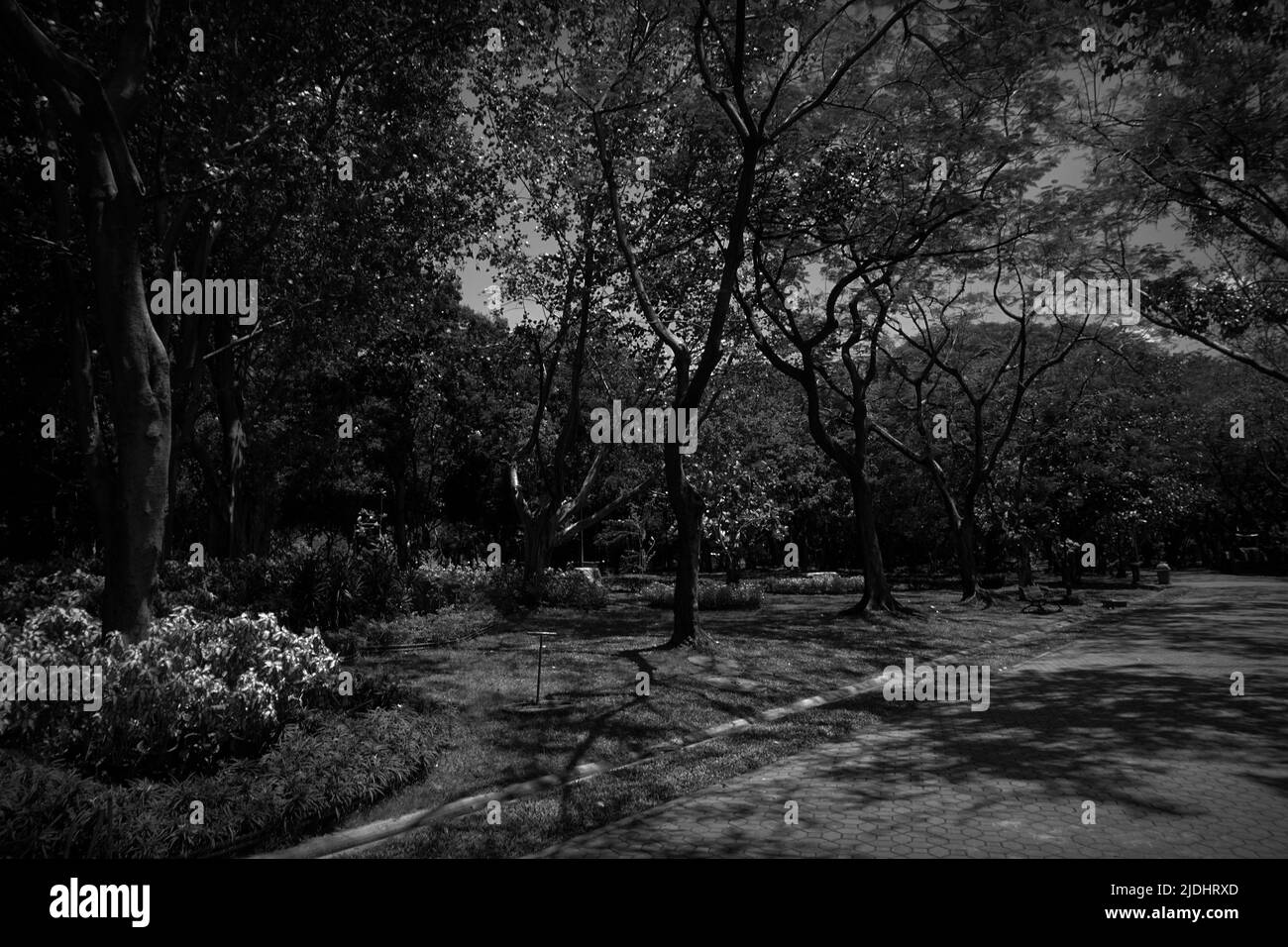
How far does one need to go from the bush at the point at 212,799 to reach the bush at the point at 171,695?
290 mm

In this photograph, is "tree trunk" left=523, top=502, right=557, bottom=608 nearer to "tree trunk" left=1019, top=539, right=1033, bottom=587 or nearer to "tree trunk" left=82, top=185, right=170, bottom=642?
"tree trunk" left=82, top=185, right=170, bottom=642

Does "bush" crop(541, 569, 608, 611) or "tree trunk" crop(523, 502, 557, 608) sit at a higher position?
"tree trunk" crop(523, 502, 557, 608)

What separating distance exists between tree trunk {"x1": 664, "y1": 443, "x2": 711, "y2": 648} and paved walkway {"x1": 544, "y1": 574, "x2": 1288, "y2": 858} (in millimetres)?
3789

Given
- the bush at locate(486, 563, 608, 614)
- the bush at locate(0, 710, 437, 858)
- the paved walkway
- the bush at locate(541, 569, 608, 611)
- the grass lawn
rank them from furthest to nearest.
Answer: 1. the bush at locate(541, 569, 608, 611)
2. the bush at locate(486, 563, 608, 614)
3. the grass lawn
4. the paved walkway
5. the bush at locate(0, 710, 437, 858)

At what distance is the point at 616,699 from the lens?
9719mm

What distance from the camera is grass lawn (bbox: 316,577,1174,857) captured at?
20.2ft

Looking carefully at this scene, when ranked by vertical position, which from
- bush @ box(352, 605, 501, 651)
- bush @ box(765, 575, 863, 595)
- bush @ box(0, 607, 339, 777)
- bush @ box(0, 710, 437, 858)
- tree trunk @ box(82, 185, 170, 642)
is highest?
tree trunk @ box(82, 185, 170, 642)

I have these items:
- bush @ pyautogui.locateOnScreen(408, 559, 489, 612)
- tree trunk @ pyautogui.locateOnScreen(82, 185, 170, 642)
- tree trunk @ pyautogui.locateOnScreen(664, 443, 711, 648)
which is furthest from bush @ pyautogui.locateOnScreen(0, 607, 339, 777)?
bush @ pyautogui.locateOnScreen(408, 559, 489, 612)

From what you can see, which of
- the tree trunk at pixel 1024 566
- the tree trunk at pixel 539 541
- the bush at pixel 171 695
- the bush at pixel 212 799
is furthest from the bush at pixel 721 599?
the bush at pixel 212 799

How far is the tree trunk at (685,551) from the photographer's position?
12.8 metres

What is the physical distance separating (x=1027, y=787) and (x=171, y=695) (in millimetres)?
7157

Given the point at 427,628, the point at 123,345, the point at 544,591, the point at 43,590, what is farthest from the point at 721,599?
the point at 123,345

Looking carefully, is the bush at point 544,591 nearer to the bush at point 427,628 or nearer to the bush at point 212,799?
the bush at point 427,628
